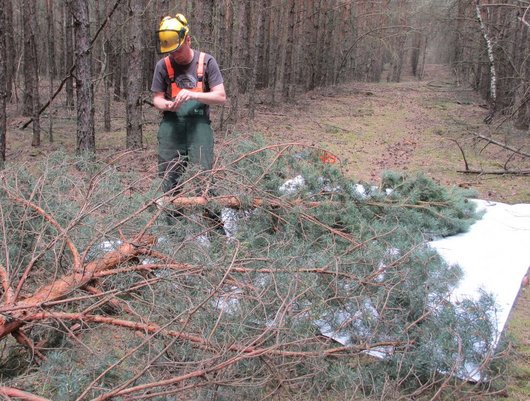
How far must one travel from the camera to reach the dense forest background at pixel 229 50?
7648mm

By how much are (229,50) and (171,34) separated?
13327mm

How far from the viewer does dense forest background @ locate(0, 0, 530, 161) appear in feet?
25.1

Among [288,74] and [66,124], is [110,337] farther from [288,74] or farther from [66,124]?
[288,74]

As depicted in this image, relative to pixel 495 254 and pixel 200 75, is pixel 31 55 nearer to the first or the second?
pixel 200 75

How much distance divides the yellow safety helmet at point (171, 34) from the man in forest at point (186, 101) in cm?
2

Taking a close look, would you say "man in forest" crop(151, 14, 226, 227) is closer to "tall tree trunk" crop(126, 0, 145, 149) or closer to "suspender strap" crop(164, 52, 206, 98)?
"suspender strap" crop(164, 52, 206, 98)

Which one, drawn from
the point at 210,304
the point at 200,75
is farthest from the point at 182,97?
the point at 210,304

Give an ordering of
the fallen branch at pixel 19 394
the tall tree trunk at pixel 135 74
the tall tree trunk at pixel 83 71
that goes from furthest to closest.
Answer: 1. the tall tree trunk at pixel 135 74
2. the tall tree trunk at pixel 83 71
3. the fallen branch at pixel 19 394

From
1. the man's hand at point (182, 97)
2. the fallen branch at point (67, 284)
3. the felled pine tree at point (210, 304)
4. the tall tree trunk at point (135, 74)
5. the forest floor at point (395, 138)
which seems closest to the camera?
the felled pine tree at point (210, 304)

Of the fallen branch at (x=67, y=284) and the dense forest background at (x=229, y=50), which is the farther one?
the dense forest background at (x=229, y=50)

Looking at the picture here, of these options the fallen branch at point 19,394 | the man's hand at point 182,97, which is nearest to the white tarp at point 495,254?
the man's hand at point 182,97

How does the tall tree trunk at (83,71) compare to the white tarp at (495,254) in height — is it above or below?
above

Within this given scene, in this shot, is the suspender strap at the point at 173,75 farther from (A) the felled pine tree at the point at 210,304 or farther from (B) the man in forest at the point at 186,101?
(A) the felled pine tree at the point at 210,304

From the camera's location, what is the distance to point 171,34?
3584 mm
